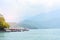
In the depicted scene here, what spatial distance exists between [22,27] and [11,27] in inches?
34.7

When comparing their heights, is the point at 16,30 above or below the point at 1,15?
below

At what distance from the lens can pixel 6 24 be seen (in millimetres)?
15562

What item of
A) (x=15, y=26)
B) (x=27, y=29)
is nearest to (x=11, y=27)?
(x=15, y=26)

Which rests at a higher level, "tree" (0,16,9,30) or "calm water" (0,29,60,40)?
"tree" (0,16,9,30)

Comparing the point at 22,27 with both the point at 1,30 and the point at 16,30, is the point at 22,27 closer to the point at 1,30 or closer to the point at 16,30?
the point at 16,30

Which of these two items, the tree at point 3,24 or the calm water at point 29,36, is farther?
the tree at point 3,24

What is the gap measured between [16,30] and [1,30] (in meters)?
1.30

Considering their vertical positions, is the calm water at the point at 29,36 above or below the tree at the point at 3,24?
below

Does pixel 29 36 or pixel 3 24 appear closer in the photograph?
pixel 29 36

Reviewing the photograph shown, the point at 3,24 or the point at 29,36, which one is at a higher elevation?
the point at 3,24

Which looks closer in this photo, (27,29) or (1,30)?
(1,30)

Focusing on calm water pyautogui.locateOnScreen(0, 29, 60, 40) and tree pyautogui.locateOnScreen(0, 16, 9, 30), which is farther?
tree pyautogui.locateOnScreen(0, 16, 9, 30)

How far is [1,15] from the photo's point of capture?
1598cm

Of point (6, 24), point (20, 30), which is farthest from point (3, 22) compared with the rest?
point (20, 30)
